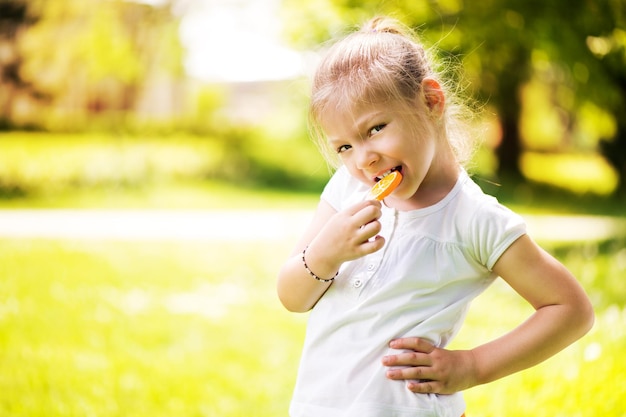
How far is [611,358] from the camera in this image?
346 cm

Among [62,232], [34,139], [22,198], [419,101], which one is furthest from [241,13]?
[419,101]

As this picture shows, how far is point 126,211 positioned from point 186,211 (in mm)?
1005

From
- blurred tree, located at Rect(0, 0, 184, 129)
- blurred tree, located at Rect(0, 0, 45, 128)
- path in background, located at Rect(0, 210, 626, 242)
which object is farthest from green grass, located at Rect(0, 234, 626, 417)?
blurred tree, located at Rect(0, 0, 45, 128)

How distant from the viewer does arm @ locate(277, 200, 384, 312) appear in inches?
60.2

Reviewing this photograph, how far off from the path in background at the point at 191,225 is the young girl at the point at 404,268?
7505 millimetres

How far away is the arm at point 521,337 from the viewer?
1507 mm

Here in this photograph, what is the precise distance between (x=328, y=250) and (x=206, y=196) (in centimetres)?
1316

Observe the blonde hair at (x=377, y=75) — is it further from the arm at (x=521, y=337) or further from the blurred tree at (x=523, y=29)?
the blurred tree at (x=523, y=29)

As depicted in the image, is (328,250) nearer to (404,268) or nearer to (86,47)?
(404,268)

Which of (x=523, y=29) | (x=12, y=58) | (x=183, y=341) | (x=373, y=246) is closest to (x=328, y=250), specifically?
(x=373, y=246)

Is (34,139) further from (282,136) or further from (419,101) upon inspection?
(419,101)

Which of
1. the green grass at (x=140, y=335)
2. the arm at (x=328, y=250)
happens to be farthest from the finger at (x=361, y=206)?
the green grass at (x=140, y=335)

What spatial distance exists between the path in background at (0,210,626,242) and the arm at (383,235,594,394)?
24.6 ft

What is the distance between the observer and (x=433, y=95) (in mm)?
1659
